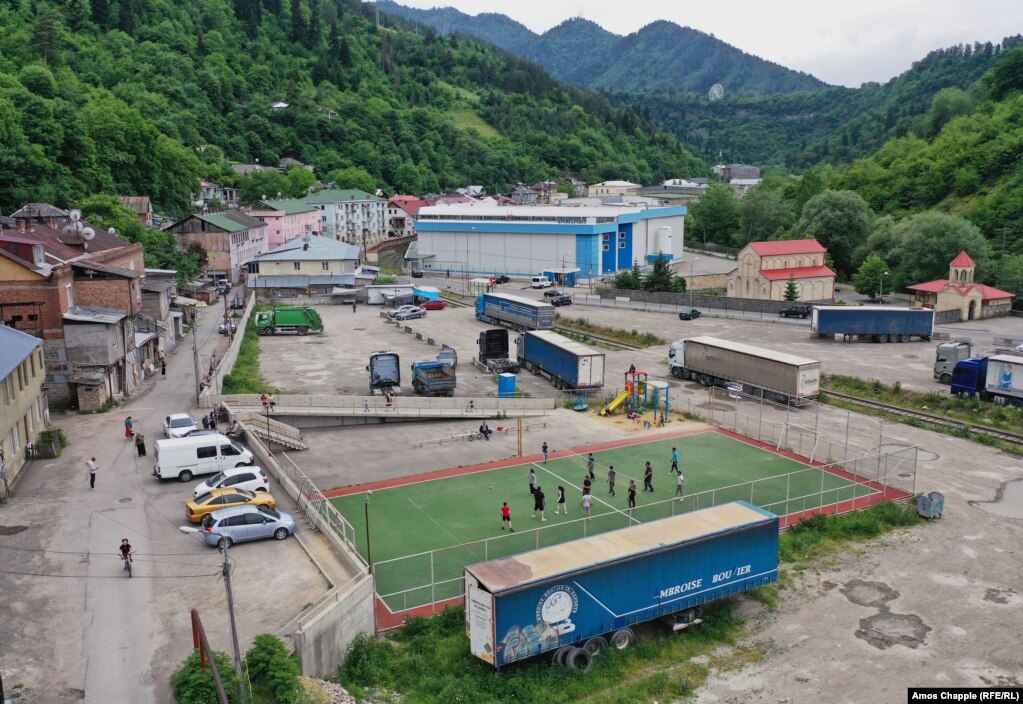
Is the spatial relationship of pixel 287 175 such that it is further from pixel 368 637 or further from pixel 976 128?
pixel 368 637

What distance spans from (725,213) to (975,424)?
10767 cm

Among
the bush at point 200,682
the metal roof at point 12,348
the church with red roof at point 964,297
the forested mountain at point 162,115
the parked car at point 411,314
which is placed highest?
the forested mountain at point 162,115

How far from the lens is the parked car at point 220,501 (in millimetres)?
25062

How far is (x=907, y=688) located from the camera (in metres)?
18.3

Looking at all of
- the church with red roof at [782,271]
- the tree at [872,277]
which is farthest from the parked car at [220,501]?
the tree at [872,277]

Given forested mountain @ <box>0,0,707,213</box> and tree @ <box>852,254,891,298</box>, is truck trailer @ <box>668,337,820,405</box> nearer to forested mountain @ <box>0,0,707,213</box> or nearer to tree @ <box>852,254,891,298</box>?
tree @ <box>852,254,891,298</box>

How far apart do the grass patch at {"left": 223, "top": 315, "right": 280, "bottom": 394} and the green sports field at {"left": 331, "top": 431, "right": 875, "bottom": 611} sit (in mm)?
16202

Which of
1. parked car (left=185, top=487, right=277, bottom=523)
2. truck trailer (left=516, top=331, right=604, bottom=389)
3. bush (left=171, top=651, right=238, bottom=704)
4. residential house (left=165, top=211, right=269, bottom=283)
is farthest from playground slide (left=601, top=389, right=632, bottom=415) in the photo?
residential house (left=165, top=211, right=269, bottom=283)

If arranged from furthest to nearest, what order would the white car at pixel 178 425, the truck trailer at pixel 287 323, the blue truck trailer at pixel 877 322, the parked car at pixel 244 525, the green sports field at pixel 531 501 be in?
the truck trailer at pixel 287 323 < the blue truck trailer at pixel 877 322 < the white car at pixel 178 425 < the green sports field at pixel 531 501 < the parked car at pixel 244 525

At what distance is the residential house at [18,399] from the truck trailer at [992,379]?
1713 inches

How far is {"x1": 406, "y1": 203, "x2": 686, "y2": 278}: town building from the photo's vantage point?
100188 millimetres

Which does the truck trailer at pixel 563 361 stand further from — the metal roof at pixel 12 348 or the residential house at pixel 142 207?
the residential house at pixel 142 207

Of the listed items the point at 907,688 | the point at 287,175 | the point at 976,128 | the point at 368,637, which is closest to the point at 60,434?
the point at 368,637

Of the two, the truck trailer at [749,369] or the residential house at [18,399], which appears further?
the truck trailer at [749,369]
